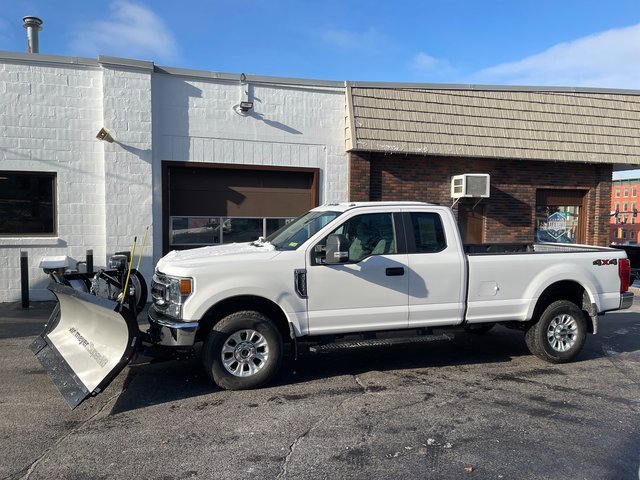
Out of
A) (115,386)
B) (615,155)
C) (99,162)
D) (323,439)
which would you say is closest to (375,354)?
(323,439)

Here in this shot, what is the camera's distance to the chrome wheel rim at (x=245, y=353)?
5355 mm

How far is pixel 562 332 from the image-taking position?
6605 millimetres

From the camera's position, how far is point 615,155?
12727mm

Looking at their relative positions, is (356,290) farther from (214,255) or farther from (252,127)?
(252,127)

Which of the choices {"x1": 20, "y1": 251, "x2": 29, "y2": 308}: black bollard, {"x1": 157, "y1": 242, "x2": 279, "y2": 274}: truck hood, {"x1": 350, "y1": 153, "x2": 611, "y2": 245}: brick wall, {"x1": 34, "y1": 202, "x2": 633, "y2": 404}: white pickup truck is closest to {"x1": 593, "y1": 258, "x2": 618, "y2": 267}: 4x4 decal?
{"x1": 34, "y1": 202, "x2": 633, "y2": 404}: white pickup truck

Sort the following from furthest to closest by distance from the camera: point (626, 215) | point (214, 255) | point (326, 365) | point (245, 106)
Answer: point (626, 215)
point (245, 106)
point (326, 365)
point (214, 255)

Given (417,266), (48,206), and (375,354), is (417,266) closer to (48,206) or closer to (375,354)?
(375,354)

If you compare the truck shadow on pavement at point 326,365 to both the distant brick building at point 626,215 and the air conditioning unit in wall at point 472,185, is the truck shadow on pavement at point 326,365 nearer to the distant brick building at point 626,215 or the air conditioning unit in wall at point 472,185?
the air conditioning unit in wall at point 472,185

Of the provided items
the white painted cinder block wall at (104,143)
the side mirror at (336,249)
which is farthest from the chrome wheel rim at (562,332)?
the white painted cinder block wall at (104,143)

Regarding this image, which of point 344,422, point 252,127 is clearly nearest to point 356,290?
point 344,422

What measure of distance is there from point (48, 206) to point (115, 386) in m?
6.13

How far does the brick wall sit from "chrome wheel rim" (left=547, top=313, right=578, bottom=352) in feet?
19.3

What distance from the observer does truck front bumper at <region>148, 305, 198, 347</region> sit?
5191 millimetres

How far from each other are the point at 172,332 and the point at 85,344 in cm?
91
